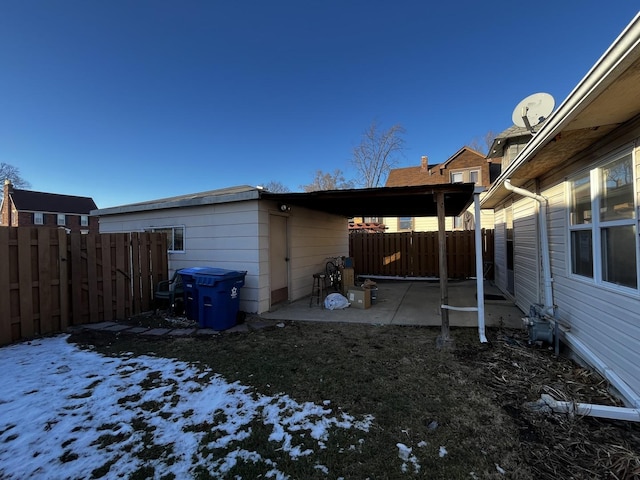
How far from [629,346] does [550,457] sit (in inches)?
55.8

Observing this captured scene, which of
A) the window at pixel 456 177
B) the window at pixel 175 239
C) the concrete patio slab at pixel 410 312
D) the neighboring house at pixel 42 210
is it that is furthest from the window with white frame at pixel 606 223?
the neighboring house at pixel 42 210

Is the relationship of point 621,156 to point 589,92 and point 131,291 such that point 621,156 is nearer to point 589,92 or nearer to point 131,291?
point 589,92

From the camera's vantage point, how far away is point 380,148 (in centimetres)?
2250

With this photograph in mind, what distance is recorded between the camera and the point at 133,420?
7.85 ft

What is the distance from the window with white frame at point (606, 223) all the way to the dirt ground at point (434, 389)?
1193 millimetres

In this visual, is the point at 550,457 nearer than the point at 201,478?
No

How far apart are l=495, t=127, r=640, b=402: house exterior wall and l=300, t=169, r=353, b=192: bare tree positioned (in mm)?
22493

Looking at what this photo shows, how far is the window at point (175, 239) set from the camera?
702 cm

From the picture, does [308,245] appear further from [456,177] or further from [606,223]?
[456,177]

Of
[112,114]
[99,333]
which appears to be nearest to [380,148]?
[112,114]

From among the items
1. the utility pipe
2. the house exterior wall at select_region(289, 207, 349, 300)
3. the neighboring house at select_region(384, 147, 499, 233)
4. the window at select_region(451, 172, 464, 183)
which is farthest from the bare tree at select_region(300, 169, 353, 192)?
the utility pipe

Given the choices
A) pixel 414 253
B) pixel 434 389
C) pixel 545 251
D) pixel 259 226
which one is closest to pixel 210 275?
pixel 259 226

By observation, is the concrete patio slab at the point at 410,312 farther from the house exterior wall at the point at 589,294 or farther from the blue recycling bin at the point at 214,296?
the blue recycling bin at the point at 214,296

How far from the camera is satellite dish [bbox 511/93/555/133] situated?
4.71 metres
